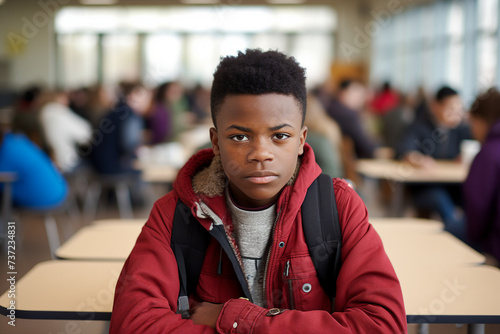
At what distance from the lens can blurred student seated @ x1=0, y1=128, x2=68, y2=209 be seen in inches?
151

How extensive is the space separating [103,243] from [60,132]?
4.27 meters

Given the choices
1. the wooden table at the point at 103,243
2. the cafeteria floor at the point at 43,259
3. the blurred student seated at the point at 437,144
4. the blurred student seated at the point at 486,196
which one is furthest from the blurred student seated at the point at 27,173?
the blurred student seated at the point at 486,196

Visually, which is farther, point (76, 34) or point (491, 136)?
point (76, 34)

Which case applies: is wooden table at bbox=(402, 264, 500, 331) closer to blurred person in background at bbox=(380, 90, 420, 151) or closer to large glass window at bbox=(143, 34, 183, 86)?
blurred person in background at bbox=(380, 90, 420, 151)

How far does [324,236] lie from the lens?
1.26 metres

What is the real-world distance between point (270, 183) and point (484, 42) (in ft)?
26.3

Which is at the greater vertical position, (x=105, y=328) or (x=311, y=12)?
(x=311, y=12)

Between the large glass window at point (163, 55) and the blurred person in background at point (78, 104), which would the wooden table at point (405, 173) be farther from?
the large glass window at point (163, 55)

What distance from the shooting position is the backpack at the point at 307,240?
49.6 inches

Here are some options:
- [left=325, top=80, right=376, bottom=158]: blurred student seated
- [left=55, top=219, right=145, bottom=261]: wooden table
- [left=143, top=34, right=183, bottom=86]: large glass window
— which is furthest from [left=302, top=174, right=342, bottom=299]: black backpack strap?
[left=143, top=34, right=183, bottom=86]: large glass window

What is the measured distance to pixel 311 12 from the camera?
672 inches

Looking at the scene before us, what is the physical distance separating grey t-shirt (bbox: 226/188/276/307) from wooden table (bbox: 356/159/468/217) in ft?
8.98

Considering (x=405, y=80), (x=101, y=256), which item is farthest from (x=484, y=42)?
(x=101, y=256)

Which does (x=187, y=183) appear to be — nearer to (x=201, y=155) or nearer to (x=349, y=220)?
(x=201, y=155)
